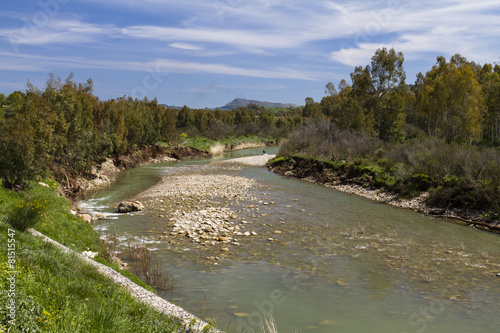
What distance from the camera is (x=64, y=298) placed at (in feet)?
17.3

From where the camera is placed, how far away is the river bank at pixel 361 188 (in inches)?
687

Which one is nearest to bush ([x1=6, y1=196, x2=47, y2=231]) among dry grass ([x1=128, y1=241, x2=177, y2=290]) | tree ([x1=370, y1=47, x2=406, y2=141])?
dry grass ([x1=128, y1=241, x2=177, y2=290])

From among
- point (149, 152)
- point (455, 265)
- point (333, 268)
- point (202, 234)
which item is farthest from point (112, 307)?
point (149, 152)

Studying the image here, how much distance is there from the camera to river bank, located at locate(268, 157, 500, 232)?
1744cm

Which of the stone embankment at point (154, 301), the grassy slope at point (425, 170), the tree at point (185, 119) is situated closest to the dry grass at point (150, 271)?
the stone embankment at point (154, 301)

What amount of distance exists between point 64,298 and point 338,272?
7663 mm

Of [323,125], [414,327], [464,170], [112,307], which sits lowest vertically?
[414,327]

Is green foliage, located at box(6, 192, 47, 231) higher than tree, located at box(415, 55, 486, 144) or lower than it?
lower

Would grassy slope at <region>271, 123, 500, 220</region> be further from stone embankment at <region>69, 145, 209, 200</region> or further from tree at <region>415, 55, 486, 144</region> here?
stone embankment at <region>69, 145, 209, 200</region>

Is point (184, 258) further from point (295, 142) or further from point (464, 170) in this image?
point (295, 142)

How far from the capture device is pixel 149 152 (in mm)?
49062

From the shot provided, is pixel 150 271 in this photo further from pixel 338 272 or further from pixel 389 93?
pixel 389 93

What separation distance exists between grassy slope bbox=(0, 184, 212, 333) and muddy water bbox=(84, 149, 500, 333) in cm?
216

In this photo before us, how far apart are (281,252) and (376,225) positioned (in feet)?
20.2
